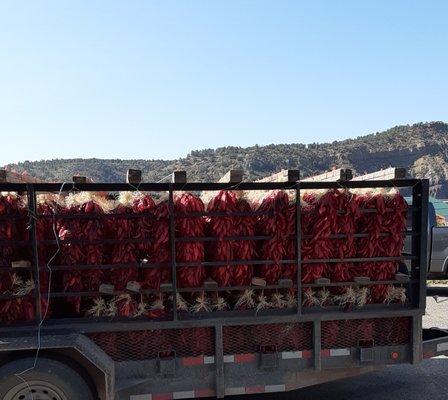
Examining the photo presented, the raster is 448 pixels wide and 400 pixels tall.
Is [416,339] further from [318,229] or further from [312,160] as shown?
[312,160]

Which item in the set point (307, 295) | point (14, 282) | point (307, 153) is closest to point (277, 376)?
point (307, 295)

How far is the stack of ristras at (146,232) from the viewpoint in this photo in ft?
13.9

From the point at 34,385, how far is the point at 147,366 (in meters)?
0.96

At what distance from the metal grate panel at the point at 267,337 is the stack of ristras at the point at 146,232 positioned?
2.70 ft

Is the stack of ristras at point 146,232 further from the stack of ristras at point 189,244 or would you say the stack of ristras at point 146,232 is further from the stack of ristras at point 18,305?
the stack of ristras at point 18,305

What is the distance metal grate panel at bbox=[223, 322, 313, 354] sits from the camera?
4379 millimetres

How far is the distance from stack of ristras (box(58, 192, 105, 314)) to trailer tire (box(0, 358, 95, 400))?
1.79ft

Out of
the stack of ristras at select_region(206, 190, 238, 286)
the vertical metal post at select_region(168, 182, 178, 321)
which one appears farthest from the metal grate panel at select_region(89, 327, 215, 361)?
the stack of ristras at select_region(206, 190, 238, 286)

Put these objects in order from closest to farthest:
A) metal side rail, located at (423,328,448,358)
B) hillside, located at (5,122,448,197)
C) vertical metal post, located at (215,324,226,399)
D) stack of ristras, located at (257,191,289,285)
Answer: vertical metal post, located at (215,324,226,399) → stack of ristras, located at (257,191,289,285) → metal side rail, located at (423,328,448,358) → hillside, located at (5,122,448,197)

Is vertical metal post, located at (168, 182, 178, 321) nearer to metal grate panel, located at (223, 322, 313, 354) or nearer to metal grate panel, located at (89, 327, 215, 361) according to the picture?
metal grate panel, located at (89, 327, 215, 361)

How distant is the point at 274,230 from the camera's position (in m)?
4.35

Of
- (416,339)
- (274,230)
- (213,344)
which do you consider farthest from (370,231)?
(213,344)

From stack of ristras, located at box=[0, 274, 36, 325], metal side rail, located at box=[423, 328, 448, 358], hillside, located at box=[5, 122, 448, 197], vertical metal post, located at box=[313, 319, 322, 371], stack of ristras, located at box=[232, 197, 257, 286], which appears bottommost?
metal side rail, located at box=[423, 328, 448, 358]

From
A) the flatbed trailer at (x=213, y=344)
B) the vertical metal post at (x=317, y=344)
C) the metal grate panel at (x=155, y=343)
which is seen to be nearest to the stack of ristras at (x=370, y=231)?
the flatbed trailer at (x=213, y=344)
